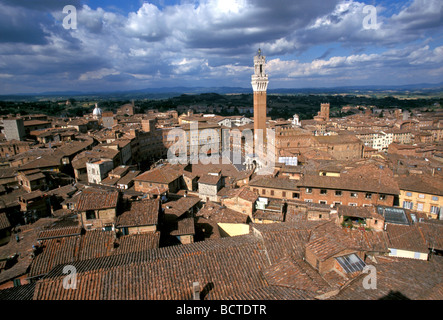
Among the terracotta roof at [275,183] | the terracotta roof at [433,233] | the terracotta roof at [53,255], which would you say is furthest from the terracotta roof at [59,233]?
the terracotta roof at [433,233]

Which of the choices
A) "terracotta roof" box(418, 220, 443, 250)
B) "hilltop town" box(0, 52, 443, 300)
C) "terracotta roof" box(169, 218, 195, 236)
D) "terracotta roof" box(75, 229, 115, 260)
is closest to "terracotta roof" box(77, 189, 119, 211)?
"hilltop town" box(0, 52, 443, 300)

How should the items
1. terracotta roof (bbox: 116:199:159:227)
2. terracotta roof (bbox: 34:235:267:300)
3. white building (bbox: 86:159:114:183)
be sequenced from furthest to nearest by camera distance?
white building (bbox: 86:159:114:183) → terracotta roof (bbox: 116:199:159:227) → terracotta roof (bbox: 34:235:267:300)

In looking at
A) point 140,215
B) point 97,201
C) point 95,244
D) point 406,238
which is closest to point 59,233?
point 95,244

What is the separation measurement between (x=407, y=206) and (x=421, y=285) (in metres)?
25.5

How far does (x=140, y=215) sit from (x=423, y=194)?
3020 centimetres

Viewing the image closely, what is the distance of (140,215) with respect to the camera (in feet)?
54.7

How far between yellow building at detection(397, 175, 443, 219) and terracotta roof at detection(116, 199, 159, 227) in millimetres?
28419

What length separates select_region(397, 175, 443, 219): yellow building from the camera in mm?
28391

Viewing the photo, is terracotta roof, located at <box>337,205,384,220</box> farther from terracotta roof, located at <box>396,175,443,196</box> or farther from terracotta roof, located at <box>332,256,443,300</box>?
terracotta roof, located at <box>396,175,443,196</box>

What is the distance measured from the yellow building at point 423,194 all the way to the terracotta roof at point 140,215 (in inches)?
1119

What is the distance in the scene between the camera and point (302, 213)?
83.4ft

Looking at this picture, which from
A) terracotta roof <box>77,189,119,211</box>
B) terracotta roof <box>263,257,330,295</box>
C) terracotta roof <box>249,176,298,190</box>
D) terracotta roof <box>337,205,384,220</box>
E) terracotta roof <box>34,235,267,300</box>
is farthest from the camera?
terracotta roof <box>249,176,298,190</box>

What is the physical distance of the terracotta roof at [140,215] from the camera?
627 inches

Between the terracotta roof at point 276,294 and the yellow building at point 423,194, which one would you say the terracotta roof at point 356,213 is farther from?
the yellow building at point 423,194
